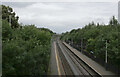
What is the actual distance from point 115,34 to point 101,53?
5.86m

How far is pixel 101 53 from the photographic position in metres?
29.5

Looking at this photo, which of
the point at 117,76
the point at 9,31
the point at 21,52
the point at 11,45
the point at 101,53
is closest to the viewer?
the point at 11,45

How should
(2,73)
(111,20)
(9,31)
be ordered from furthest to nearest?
(111,20) < (9,31) < (2,73)

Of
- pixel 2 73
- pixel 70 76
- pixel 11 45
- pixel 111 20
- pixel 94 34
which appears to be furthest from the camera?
pixel 111 20

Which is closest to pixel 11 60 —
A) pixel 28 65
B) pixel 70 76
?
pixel 28 65

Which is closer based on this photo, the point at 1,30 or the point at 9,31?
the point at 1,30

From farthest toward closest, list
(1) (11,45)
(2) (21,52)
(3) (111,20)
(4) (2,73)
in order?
(3) (111,20) → (2) (21,52) → (1) (11,45) → (4) (2,73)

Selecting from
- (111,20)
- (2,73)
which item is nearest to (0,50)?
(2,73)

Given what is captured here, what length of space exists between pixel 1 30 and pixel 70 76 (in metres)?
16.1

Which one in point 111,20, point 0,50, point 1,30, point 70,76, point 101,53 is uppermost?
point 111,20

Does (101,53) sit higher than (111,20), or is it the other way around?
(111,20)

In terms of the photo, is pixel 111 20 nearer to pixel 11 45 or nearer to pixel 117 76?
pixel 117 76

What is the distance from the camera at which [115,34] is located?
25.0 metres

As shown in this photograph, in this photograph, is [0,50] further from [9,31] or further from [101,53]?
[101,53]
